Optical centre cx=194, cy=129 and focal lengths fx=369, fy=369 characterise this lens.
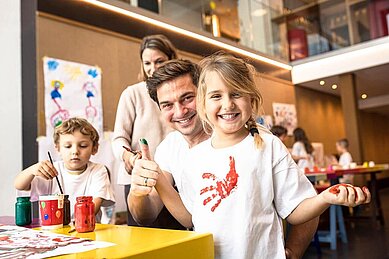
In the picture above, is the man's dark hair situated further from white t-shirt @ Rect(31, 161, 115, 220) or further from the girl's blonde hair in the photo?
white t-shirt @ Rect(31, 161, 115, 220)

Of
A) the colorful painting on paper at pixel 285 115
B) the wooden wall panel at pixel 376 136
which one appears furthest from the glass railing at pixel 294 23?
the wooden wall panel at pixel 376 136

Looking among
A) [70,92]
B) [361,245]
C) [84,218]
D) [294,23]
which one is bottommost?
[361,245]

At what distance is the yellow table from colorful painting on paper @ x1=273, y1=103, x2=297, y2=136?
19.2 feet

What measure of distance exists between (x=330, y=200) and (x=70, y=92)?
315 centimetres

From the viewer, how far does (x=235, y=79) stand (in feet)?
3.17

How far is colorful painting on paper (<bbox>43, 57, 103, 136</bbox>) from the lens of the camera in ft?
11.1

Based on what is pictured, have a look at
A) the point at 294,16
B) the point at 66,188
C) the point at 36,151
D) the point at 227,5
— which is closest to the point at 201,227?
the point at 66,188

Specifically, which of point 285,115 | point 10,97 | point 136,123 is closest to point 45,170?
point 136,123

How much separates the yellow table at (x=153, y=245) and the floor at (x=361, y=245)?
2675mm

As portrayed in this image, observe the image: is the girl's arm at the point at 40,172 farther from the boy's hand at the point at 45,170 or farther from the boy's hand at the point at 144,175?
the boy's hand at the point at 144,175

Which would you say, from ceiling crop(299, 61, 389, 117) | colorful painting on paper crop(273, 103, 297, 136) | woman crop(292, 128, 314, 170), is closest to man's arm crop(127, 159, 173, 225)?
woman crop(292, 128, 314, 170)

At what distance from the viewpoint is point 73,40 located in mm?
3754

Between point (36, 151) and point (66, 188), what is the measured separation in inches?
55.4

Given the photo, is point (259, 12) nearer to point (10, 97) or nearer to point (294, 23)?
point (294, 23)
